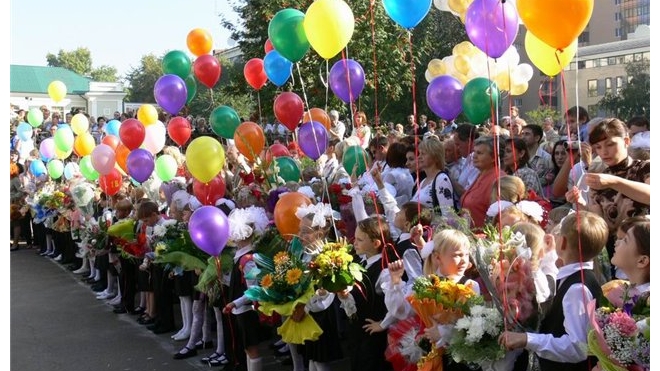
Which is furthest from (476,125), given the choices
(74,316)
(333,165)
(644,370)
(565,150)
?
(74,316)

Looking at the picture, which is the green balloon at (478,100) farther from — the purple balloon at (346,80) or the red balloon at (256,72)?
the red balloon at (256,72)

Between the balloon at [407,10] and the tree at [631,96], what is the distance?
42914 mm

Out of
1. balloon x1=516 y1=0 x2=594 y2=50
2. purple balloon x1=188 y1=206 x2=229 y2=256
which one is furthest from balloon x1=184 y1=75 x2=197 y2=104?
balloon x1=516 y1=0 x2=594 y2=50

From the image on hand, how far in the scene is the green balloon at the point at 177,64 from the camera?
10.5 metres

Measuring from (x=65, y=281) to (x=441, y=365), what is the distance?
380 inches

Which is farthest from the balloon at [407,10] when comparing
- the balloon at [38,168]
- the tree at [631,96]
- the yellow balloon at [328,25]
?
the tree at [631,96]

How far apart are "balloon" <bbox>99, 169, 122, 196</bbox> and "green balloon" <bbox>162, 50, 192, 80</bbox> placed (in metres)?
1.79

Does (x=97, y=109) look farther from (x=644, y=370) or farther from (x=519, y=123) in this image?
(x=644, y=370)

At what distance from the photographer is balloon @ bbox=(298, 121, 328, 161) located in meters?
8.59

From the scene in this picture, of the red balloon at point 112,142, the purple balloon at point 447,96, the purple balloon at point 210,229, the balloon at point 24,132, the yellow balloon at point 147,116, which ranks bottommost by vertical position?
the purple balloon at point 210,229

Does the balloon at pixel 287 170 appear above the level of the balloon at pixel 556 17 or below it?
below

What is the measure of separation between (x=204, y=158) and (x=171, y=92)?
2.97m

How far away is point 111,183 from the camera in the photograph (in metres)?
10.7

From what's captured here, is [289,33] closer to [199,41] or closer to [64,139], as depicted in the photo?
[199,41]
